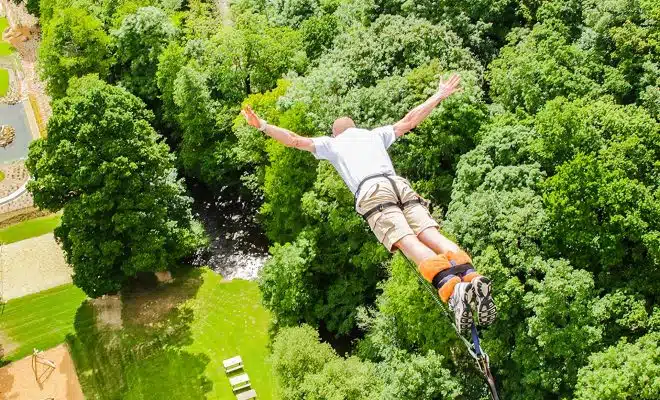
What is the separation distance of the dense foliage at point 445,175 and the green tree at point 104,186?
0.14 m

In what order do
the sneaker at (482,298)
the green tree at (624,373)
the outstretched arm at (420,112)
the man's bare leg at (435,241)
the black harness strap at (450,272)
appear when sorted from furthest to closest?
the green tree at (624,373), the outstretched arm at (420,112), the man's bare leg at (435,241), the black harness strap at (450,272), the sneaker at (482,298)

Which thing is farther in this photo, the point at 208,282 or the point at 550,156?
the point at 208,282

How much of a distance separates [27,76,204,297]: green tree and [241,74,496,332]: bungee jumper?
703 inches

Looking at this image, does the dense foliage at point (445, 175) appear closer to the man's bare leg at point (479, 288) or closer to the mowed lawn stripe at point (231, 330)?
the mowed lawn stripe at point (231, 330)

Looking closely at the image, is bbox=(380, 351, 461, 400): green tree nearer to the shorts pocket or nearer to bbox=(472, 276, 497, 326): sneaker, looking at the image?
the shorts pocket

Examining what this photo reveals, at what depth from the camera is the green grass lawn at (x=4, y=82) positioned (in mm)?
54156

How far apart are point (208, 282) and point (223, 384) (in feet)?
22.7

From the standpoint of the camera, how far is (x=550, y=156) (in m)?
26.4

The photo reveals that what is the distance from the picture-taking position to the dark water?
125ft

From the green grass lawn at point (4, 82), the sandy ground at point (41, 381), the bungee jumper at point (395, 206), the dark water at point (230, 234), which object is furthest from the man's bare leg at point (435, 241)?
the green grass lawn at point (4, 82)

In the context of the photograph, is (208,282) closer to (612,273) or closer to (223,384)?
→ (223,384)

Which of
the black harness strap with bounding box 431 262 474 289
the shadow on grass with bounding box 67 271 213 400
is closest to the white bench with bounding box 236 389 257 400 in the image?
the shadow on grass with bounding box 67 271 213 400

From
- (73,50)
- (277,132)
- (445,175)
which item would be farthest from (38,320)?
(277,132)

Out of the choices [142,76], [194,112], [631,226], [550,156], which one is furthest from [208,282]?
[631,226]
